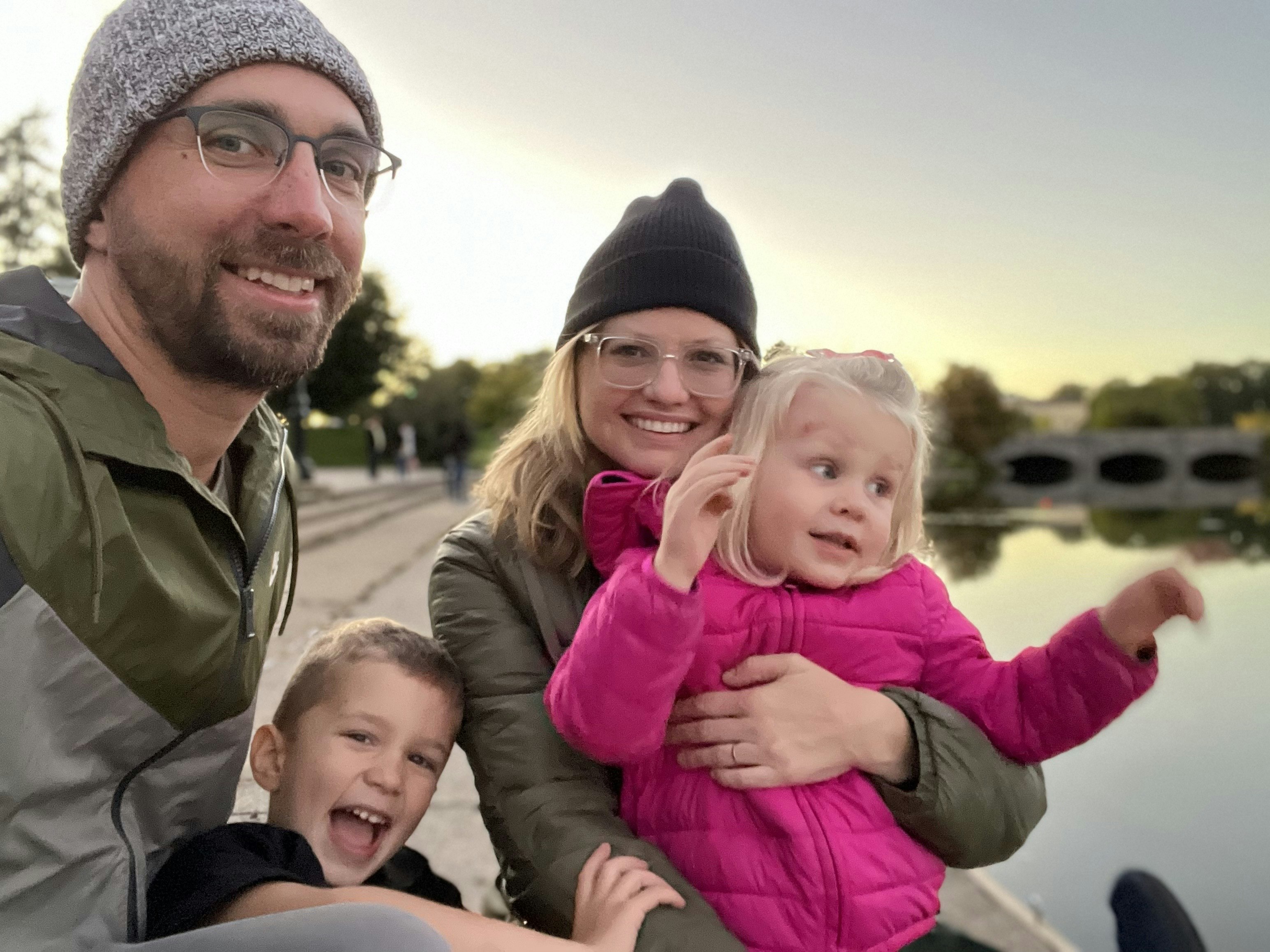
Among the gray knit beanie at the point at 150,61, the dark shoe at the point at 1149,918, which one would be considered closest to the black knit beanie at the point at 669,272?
the gray knit beanie at the point at 150,61

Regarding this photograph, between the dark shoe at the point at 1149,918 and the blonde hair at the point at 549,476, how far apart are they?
1366 mm

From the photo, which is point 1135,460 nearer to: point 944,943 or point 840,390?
point 944,943

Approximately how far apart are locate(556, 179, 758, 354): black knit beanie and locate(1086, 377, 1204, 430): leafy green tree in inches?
2933

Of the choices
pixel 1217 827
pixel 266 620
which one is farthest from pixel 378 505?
pixel 266 620

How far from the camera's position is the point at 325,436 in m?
38.0

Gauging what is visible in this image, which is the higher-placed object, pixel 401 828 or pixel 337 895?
pixel 337 895

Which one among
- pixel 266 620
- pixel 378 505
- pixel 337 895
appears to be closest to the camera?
pixel 337 895

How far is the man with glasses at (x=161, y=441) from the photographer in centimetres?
125

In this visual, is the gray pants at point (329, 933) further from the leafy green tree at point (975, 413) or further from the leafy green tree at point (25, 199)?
the leafy green tree at point (975, 413)

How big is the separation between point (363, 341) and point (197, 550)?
2502cm

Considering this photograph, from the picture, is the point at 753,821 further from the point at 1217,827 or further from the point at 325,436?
the point at 325,436

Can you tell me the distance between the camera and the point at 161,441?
4.81 ft

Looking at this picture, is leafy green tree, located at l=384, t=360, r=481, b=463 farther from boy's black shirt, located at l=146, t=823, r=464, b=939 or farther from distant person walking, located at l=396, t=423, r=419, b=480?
boy's black shirt, located at l=146, t=823, r=464, b=939

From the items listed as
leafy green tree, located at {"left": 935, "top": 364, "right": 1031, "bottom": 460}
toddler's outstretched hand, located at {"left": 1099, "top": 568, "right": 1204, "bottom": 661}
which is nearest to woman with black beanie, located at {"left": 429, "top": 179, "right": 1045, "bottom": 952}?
toddler's outstretched hand, located at {"left": 1099, "top": 568, "right": 1204, "bottom": 661}
